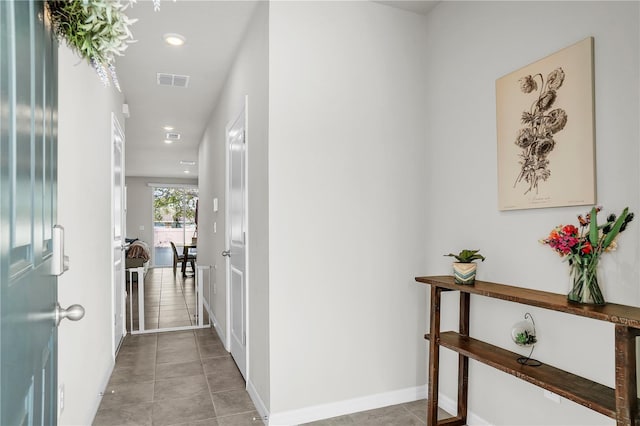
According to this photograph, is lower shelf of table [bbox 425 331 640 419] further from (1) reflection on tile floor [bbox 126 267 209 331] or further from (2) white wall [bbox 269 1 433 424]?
(1) reflection on tile floor [bbox 126 267 209 331]

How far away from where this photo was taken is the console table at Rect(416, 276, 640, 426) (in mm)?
1442

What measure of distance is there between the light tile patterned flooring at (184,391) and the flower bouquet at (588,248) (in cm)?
136

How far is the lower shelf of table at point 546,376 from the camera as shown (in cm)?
158

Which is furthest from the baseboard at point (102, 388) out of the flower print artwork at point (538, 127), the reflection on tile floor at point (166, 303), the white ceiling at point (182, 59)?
the flower print artwork at point (538, 127)

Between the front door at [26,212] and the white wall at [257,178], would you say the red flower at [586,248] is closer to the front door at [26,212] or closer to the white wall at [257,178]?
the white wall at [257,178]

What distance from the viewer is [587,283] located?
168 centimetres

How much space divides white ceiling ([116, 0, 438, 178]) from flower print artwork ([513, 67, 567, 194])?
3.68 ft

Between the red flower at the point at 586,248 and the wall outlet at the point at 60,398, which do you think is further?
the wall outlet at the point at 60,398

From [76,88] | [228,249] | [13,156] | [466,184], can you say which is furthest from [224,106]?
[13,156]

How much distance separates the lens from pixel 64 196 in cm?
192

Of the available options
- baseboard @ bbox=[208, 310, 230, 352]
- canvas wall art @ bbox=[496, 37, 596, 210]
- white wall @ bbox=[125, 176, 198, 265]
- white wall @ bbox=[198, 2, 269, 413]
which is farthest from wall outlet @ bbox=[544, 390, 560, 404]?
white wall @ bbox=[125, 176, 198, 265]

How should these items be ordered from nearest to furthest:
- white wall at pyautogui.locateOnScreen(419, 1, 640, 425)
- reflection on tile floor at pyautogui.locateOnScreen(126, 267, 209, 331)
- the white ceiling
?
1. white wall at pyautogui.locateOnScreen(419, 1, 640, 425)
2. the white ceiling
3. reflection on tile floor at pyautogui.locateOnScreen(126, 267, 209, 331)

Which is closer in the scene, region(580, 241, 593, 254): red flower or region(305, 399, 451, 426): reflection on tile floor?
region(580, 241, 593, 254): red flower

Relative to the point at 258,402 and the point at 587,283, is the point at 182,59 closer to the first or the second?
the point at 258,402
